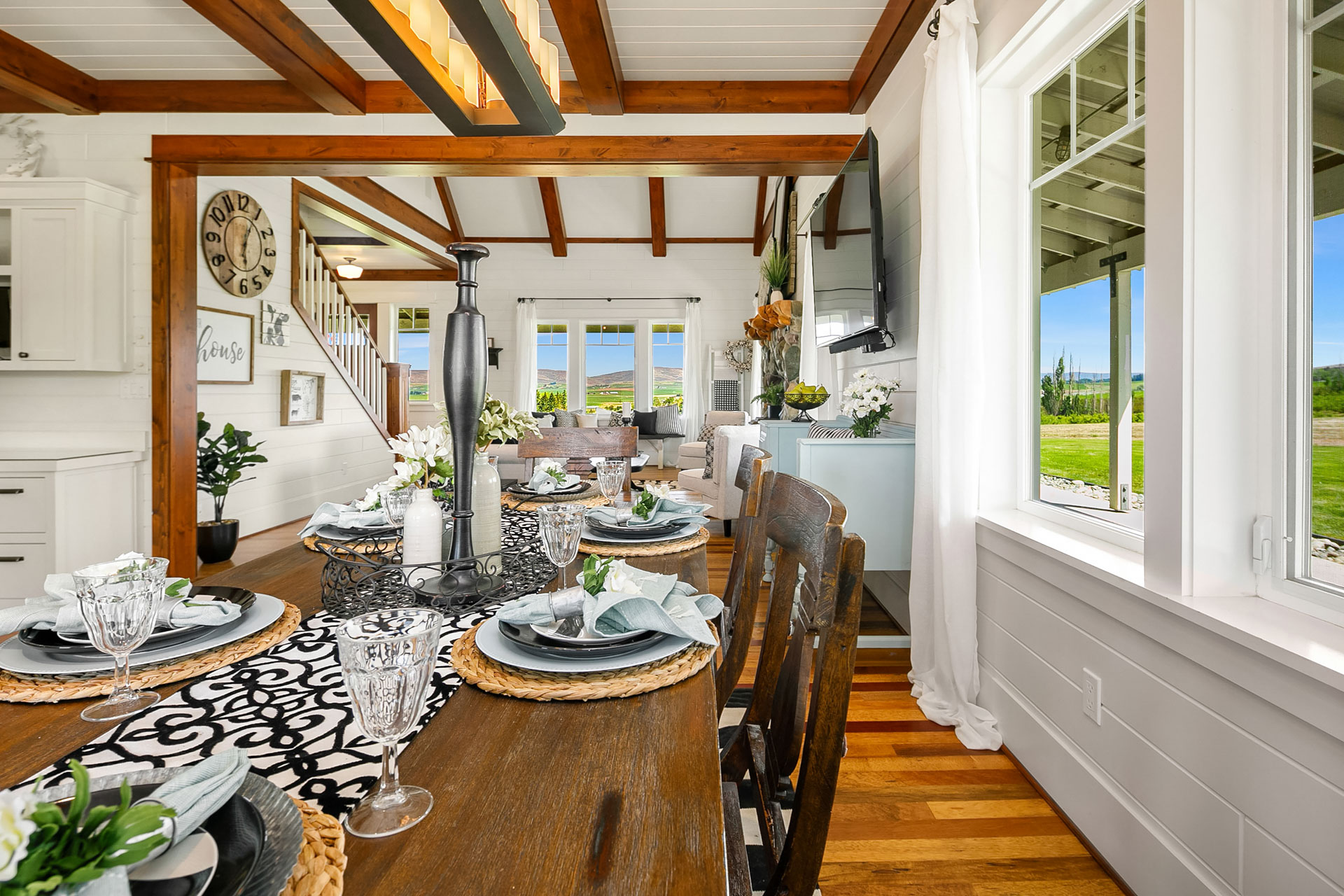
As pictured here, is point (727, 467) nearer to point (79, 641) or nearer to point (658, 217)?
point (79, 641)

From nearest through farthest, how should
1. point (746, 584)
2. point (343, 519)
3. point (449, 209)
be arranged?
point (746, 584) < point (343, 519) < point (449, 209)

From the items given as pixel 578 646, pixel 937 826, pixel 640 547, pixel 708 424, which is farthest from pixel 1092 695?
pixel 708 424

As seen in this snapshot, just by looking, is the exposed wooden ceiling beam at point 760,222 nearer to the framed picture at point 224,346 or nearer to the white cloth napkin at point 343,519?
the framed picture at point 224,346

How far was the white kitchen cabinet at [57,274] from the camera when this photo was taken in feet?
12.0

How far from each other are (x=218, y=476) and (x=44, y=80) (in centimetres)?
222

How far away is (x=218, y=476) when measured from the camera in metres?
4.38

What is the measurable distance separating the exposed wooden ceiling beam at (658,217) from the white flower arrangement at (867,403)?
5.63 metres

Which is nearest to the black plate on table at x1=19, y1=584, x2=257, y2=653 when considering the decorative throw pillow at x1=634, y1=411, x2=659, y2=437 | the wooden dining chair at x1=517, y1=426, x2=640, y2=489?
the wooden dining chair at x1=517, y1=426, x2=640, y2=489

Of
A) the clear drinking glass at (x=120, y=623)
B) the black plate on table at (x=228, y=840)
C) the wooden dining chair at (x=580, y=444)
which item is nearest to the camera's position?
the black plate on table at (x=228, y=840)

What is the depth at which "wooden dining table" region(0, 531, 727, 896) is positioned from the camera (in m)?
0.50

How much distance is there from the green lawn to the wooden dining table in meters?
1.48

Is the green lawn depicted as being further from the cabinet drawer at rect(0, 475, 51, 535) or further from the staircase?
the staircase

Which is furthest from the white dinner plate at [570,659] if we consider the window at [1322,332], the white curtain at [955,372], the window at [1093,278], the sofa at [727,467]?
the sofa at [727,467]

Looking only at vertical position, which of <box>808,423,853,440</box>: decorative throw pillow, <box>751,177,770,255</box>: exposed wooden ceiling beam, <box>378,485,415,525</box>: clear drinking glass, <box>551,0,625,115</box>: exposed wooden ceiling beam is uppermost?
<box>751,177,770,255</box>: exposed wooden ceiling beam
